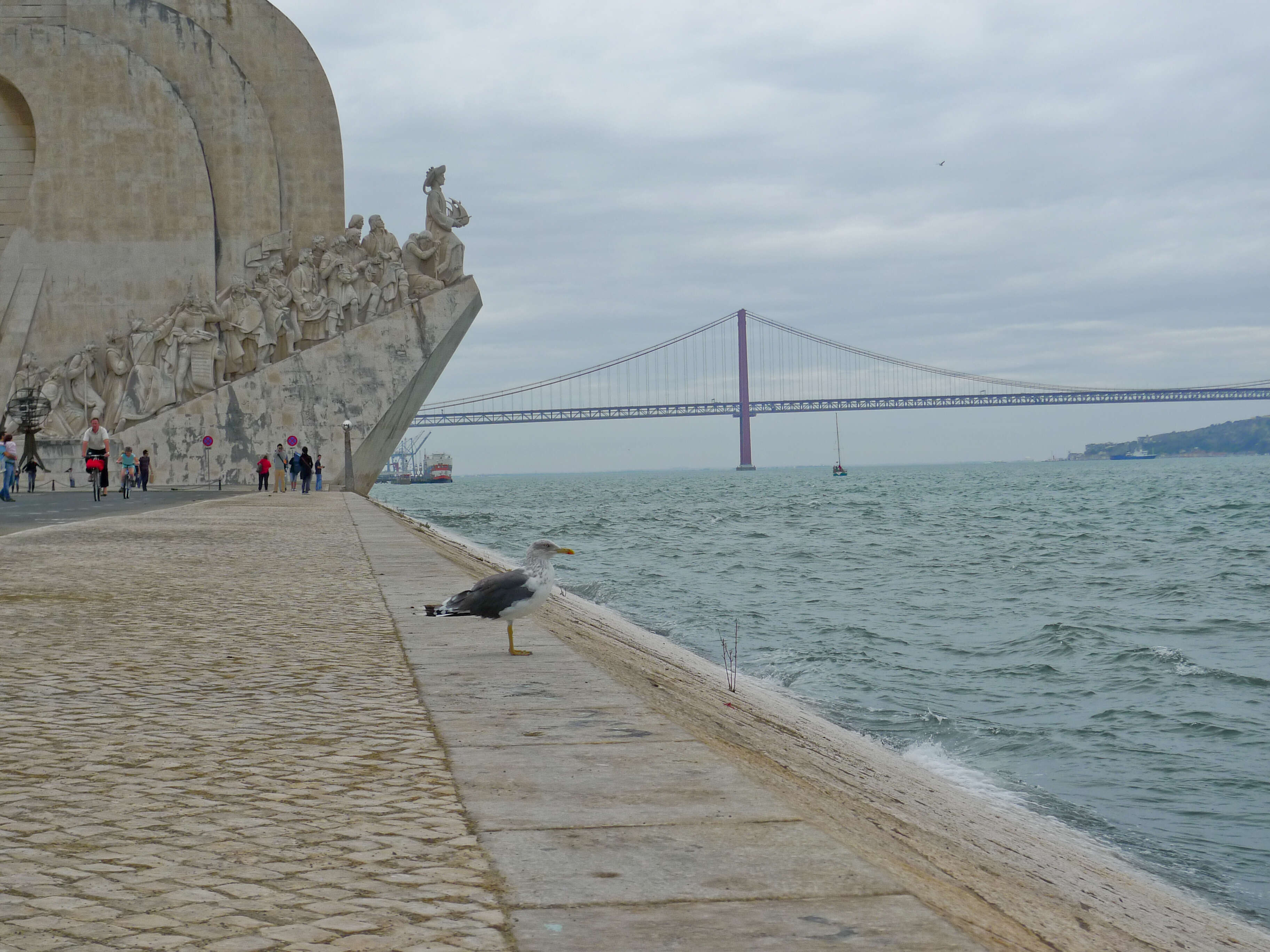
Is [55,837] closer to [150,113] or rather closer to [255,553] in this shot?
[255,553]

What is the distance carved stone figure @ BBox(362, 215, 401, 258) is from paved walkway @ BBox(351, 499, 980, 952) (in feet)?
56.8

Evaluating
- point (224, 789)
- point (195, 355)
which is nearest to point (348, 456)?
point (195, 355)

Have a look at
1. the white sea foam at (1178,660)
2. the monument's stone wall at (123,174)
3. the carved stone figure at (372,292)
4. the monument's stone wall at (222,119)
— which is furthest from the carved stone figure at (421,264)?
the white sea foam at (1178,660)

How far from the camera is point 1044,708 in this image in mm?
5949

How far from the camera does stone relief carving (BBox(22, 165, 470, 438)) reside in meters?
19.3

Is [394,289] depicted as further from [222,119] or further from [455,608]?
[455,608]

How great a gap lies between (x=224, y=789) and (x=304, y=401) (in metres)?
17.6

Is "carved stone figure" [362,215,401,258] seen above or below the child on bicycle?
above

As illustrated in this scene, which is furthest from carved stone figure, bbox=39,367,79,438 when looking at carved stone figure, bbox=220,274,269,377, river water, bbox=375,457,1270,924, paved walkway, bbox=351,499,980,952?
paved walkway, bbox=351,499,980,952

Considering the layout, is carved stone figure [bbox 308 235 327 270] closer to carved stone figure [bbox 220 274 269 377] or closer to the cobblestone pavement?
carved stone figure [bbox 220 274 269 377]

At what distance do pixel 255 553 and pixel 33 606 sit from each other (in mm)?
2510

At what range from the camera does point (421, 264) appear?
1992 centimetres

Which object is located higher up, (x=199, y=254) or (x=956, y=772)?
(x=199, y=254)

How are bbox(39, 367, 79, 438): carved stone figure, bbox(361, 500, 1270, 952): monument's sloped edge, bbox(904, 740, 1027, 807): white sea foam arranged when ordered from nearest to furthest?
bbox(361, 500, 1270, 952): monument's sloped edge < bbox(904, 740, 1027, 807): white sea foam < bbox(39, 367, 79, 438): carved stone figure
